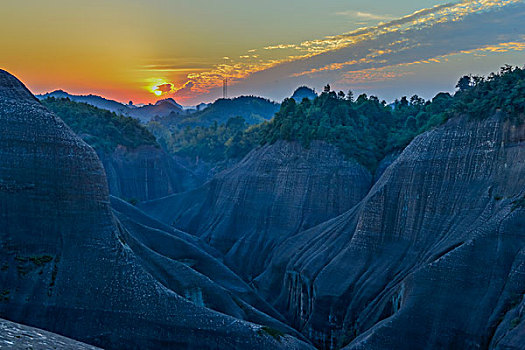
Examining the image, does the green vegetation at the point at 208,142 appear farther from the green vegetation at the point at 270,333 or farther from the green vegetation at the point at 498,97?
the green vegetation at the point at 270,333

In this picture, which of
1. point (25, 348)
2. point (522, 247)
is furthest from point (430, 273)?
point (25, 348)

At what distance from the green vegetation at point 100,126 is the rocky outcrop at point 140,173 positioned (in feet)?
4.27

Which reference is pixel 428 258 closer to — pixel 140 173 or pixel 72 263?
pixel 72 263

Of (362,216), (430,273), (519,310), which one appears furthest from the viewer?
(362,216)

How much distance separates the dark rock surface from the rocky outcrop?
202 ft

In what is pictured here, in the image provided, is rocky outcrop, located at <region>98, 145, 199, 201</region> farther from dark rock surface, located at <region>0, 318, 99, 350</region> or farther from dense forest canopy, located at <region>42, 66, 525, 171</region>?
dark rock surface, located at <region>0, 318, 99, 350</region>

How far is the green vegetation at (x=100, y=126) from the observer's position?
86.8 meters

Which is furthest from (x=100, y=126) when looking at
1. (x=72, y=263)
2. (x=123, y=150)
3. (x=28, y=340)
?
(x=28, y=340)

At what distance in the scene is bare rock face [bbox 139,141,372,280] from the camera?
58.8m

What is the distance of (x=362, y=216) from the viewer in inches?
1716

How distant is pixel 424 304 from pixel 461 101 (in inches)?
657

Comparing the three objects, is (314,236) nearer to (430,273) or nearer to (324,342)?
(324,342)

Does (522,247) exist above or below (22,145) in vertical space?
below

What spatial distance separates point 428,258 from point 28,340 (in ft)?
79.1
